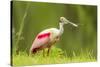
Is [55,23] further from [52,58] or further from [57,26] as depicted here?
[52,58]

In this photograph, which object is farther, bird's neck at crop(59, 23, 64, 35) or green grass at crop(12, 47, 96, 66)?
bird's neck at crop(59, 23, 64, 35)

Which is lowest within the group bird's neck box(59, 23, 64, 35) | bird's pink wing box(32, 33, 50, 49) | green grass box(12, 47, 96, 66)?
green grass box(12, 47, 96, 66)

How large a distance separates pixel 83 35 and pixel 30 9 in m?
0.67

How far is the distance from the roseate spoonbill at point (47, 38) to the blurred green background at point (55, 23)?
0.13 feet

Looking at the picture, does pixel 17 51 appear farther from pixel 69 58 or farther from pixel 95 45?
pixel 95 45

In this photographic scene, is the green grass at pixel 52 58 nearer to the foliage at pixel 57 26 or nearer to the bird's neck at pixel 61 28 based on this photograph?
the foliage at pixel 57 26

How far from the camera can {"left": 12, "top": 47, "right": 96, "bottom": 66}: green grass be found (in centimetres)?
213

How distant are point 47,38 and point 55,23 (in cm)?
18

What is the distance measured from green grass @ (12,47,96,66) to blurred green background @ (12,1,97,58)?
0.05 metres

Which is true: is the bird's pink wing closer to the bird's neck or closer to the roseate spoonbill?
the roseate spoonbill

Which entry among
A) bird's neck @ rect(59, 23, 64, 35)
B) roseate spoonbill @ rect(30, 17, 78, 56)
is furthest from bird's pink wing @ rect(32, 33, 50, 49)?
bird's neck @ rect(59, 23, 64, 35)

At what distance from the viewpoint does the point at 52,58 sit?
2242 millimetres

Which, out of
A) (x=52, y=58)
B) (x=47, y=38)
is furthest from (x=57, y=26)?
(x=52, y=58)

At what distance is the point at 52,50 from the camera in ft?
7.37
